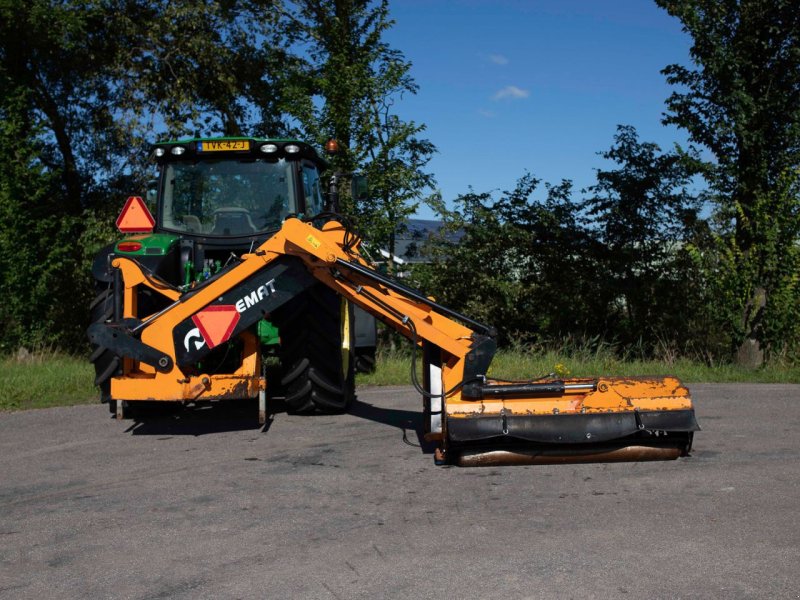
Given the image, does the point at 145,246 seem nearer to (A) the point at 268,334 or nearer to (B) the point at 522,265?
(A) the point at 268,334

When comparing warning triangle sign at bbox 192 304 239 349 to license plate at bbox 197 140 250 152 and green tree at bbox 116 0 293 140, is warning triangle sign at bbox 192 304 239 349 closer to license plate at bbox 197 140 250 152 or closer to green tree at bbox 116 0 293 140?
license plate at bbox 197 140 250 152

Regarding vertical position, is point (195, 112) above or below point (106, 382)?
above

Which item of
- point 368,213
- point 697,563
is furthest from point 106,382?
point 368,213

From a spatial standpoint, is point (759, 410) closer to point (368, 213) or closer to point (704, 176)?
point (704, 176)

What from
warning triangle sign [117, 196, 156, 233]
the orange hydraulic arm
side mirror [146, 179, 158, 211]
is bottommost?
the orange hydraulic arm

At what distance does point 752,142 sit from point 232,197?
8.09m

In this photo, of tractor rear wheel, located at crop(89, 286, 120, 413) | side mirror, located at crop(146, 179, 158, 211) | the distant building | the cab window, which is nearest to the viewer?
tractor rear wheel, located at crop(89, 286, 120, 413)

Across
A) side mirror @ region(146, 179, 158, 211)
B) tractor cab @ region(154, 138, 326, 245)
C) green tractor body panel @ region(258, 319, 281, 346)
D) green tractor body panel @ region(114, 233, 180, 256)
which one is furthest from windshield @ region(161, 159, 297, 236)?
green tractor body panel @ region(258, 319, 281, 346)

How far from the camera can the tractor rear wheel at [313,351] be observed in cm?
809

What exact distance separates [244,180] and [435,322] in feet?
10.1

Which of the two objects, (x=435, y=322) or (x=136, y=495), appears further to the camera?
(x=435, y=322)

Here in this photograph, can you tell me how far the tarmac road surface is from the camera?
13.1ft

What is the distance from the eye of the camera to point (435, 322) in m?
6.53

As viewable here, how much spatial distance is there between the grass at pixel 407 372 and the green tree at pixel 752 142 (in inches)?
40.4
